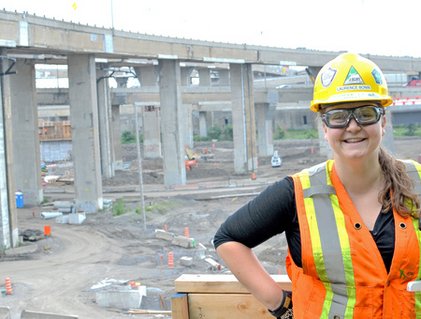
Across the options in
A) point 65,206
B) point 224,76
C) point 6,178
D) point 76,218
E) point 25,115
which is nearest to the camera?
point 6,178

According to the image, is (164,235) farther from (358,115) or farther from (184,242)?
(358,115)

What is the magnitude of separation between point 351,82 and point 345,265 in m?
0.75

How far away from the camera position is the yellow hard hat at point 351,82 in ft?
10.2

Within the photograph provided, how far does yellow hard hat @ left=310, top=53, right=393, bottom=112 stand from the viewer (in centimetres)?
311

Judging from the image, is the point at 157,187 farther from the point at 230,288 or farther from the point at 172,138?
the point at 230,288

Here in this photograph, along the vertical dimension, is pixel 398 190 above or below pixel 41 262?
above

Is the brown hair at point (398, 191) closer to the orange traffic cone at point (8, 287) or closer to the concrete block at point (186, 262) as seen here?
the orange traffic cone at point (8, 287)

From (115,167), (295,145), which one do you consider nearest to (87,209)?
(115,167)

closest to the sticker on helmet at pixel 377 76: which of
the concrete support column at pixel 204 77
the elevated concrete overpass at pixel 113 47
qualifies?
the elevated concrete overpass at pixel 113 47

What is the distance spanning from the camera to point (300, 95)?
6825 centimetres

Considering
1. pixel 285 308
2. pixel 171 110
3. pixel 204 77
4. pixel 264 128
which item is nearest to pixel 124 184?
pixel 171 110

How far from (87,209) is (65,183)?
1754 cm

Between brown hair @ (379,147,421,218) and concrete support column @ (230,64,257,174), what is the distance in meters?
50.8

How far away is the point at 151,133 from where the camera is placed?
67500 millimetres
